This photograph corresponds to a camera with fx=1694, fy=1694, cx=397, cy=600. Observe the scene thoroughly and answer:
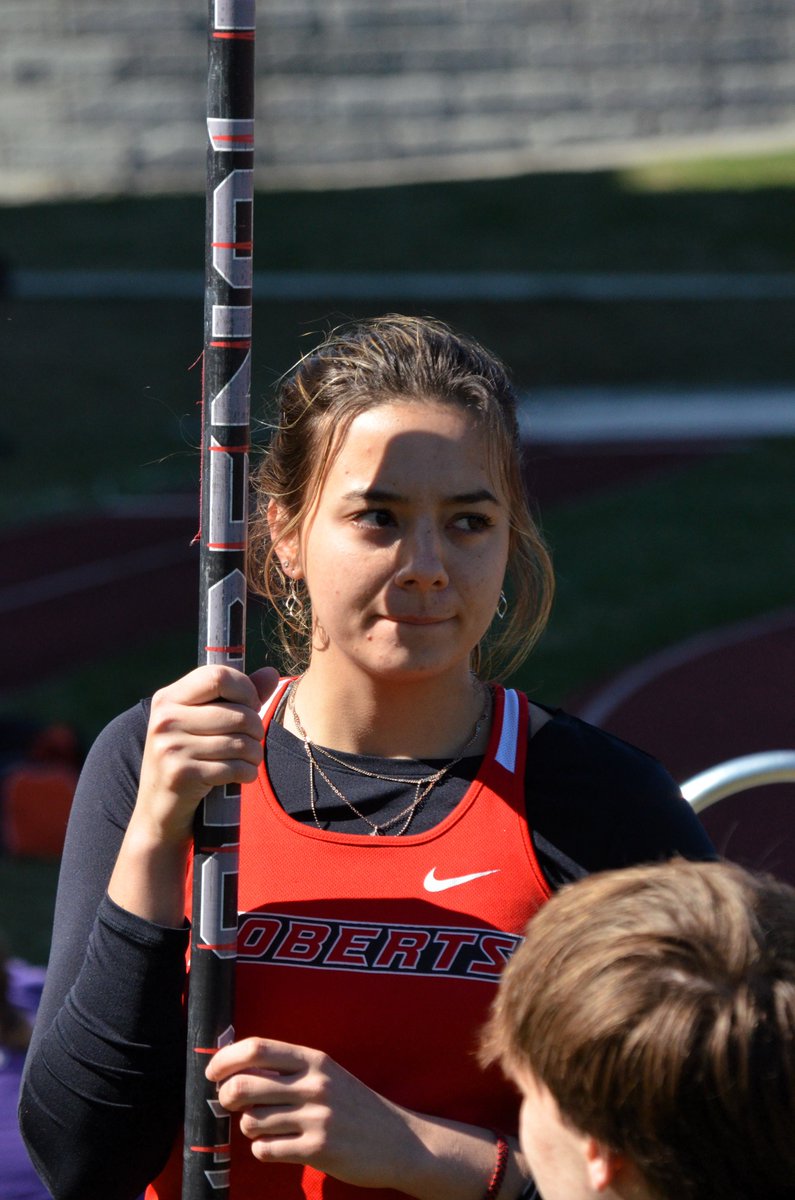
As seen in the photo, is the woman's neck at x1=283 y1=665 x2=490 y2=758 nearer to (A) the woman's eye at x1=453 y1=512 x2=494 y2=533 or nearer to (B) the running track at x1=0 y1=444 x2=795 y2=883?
(A) the woman's eye at x1=453 y1=512 x2=494 y2=533

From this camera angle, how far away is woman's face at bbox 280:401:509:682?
195 centimetres

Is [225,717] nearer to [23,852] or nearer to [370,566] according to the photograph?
[370,566]

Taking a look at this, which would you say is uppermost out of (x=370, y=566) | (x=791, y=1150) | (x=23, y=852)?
(x=370, y=566)

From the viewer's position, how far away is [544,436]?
1564cm

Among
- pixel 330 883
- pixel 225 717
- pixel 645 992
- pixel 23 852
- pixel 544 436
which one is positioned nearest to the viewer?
pixel 645 992

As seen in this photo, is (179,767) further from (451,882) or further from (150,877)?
(451,882)

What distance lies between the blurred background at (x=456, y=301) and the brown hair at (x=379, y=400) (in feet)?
0.55

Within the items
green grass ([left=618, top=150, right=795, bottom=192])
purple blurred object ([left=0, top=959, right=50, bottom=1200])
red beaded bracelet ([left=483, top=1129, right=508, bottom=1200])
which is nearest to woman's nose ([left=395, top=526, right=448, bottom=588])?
red beaded bracelet ([left=483, top=1129, right=508, bottom=1200])

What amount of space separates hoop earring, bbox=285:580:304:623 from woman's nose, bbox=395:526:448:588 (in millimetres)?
351

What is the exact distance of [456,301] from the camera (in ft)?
71.2

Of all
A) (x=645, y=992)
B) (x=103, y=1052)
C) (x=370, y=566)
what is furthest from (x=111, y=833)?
(x=645, y=992)

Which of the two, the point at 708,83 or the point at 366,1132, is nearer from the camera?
the point at 366,1132

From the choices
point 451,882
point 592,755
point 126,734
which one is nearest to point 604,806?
point 592,755

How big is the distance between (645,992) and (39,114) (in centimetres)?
2859
